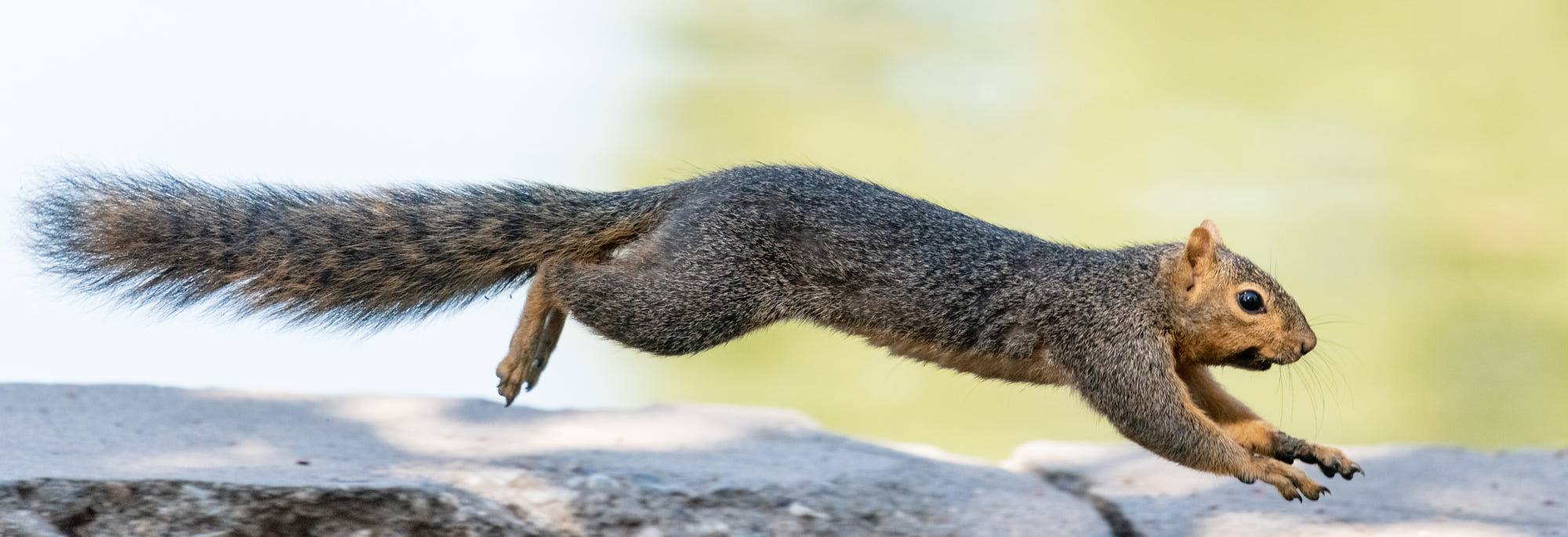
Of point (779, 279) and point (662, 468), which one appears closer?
point (779, 279)

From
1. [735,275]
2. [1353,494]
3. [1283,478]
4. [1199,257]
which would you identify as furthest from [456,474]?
[1353,494]

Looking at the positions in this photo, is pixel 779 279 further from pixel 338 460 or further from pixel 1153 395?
pixel 338 460

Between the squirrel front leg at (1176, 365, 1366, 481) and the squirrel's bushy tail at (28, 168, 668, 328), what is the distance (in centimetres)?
182

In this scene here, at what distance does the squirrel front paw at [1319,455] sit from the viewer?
4188 millimetres

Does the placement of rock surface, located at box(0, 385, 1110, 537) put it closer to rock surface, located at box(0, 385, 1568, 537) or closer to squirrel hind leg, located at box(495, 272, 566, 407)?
rock surface, located at box(0, 385, 1568, 537)

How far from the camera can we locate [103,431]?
4773mm

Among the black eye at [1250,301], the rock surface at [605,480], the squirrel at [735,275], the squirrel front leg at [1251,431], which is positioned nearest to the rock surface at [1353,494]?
the rock surface at [605,480]

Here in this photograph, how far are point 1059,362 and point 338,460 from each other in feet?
7.58

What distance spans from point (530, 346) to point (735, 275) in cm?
68

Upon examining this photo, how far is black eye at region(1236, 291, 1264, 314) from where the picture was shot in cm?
432

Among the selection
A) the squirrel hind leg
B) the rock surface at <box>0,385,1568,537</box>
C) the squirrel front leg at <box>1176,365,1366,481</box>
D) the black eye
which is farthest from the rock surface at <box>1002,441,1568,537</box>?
the squirrel hind leg

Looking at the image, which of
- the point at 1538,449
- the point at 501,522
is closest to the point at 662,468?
the point at 501,522

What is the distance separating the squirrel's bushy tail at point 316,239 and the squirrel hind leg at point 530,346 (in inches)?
5.9

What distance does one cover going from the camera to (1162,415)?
13.9 ft
